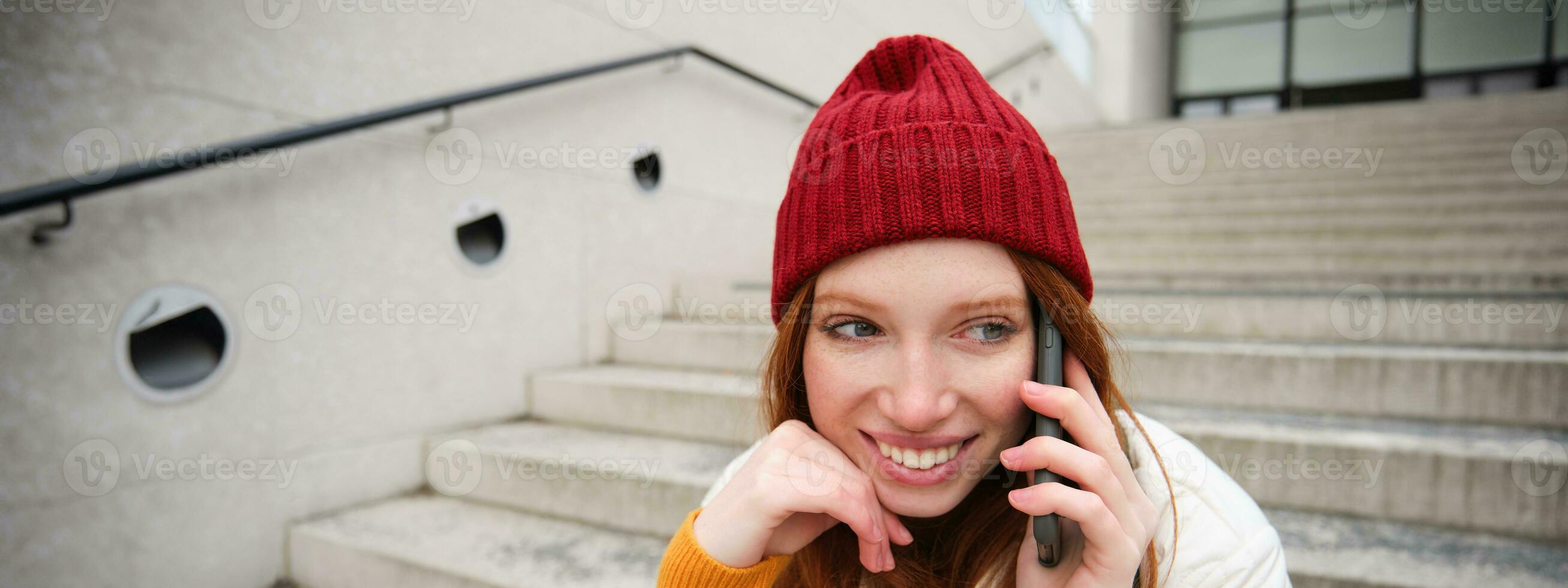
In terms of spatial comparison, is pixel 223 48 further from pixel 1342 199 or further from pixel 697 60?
pixel 1342 199

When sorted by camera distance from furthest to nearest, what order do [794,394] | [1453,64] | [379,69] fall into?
[1453,64], [379,69], [794,394]

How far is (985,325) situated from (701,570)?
20.3 inches

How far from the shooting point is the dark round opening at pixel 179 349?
183 cm

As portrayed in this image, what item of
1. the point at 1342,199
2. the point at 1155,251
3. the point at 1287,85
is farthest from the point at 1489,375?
the point at 1287,85

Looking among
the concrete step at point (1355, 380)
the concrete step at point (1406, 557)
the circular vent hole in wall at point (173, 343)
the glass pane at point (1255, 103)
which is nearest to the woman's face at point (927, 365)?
the concrete step at point (1355, 380)

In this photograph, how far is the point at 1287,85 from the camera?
1314 cm

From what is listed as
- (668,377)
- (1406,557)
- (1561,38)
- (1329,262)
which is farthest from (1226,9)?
(1406,557)

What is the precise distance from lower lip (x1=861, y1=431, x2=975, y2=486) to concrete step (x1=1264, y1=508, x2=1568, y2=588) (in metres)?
A: 1.05

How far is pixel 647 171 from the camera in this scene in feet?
11.3

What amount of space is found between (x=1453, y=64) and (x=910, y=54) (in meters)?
15.8

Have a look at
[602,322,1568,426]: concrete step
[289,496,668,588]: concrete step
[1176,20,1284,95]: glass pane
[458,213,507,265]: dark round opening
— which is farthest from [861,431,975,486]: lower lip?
[1176,20,1284,95]: glass pane

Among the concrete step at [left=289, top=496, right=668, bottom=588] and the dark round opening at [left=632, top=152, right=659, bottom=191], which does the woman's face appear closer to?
the concrete step at [left=289, top=496, right=668, bottom=588]

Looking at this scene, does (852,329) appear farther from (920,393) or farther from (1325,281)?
(1325,281)

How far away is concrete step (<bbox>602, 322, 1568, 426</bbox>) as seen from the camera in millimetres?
1904
